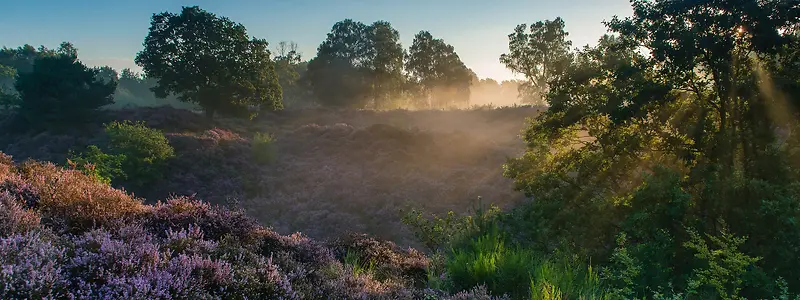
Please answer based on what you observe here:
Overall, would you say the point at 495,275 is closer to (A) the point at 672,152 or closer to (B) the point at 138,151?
(A) the point at 672,152

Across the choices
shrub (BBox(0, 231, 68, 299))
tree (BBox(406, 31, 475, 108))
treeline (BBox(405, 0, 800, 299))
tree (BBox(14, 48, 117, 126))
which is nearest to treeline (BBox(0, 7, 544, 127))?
tree (BBox(14, 48, 117, 126))

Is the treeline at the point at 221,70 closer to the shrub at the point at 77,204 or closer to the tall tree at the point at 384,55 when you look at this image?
the tall tree at the point at 384,55

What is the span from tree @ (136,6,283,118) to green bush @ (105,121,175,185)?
582 inches

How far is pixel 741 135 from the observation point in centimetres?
1151

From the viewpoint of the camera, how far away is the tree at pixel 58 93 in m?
29.6

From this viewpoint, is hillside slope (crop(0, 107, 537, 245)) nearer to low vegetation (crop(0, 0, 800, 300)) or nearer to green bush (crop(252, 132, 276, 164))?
low vegetation (crop(0, 0, 800, 300))

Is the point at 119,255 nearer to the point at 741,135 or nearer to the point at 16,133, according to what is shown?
the point at 741,135

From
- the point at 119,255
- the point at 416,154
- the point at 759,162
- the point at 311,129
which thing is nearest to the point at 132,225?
the point at 119,255

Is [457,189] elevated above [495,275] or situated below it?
below

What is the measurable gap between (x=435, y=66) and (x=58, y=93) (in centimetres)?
5266

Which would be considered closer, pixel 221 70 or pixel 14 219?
pixel 14 219

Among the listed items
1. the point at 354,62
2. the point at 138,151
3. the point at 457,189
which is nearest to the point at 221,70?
the point at 138,151

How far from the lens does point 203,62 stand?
3681 cm

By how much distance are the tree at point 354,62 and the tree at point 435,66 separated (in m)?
5.84
